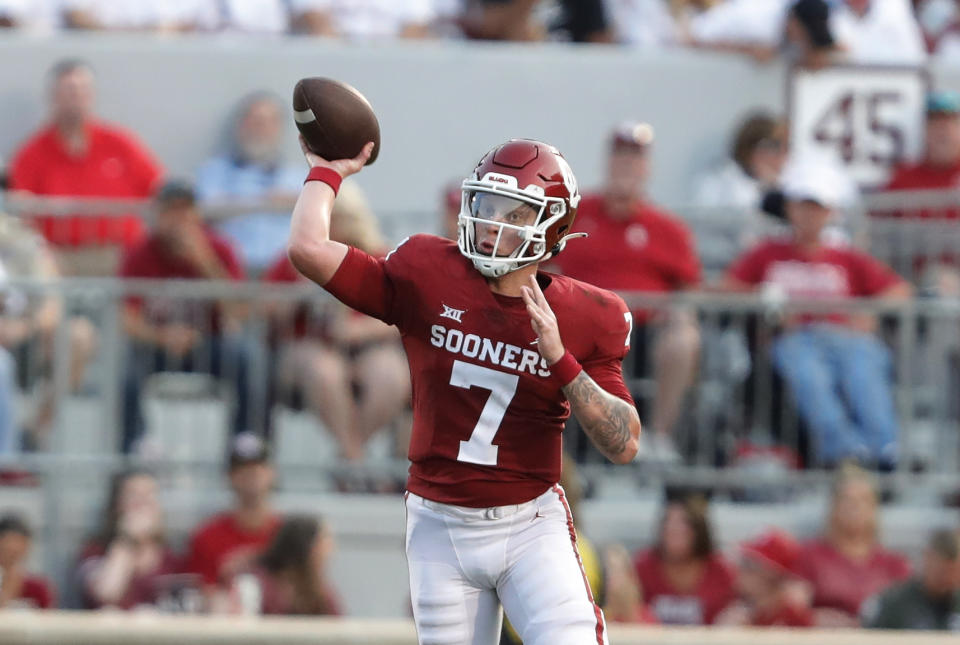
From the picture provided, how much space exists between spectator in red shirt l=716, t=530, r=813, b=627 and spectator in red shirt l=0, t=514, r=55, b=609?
11.0 ft

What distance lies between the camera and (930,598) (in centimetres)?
855

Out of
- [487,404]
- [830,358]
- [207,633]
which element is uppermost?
[487,404]

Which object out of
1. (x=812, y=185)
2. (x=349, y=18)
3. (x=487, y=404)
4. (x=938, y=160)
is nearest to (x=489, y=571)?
(x=487, y=404)

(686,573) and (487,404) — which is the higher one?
(487,404)

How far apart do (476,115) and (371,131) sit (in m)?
6.57

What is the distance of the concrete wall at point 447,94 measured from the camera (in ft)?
37.0

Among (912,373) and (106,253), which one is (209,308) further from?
Answer: (912,373)

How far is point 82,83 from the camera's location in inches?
397

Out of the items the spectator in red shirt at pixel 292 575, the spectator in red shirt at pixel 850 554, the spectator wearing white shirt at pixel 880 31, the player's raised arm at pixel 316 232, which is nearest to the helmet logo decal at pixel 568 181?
the player's raised arm at pixel 316 232

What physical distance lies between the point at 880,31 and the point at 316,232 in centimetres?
757

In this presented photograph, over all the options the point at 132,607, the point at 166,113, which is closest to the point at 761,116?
the point at 166,113

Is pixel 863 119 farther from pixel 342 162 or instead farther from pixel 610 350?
pixel 342 162

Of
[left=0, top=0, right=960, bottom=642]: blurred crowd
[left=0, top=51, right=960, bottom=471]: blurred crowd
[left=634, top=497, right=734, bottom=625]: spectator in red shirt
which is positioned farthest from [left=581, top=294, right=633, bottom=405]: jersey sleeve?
[left=634, top=497, right=734, bottom=625]: spectator in red shirt

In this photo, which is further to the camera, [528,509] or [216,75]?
[216,75]
